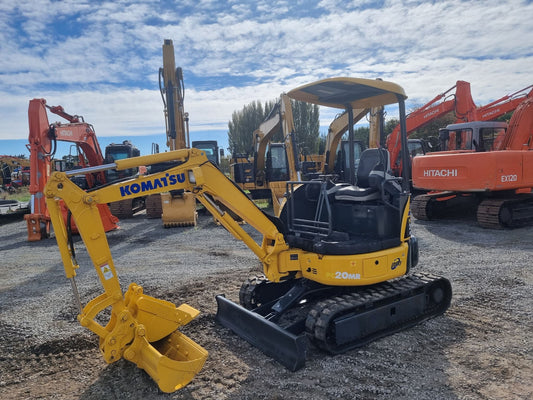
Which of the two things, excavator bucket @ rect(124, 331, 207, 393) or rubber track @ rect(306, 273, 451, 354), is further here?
rubber track @ rect(306, 273, 451, 354)

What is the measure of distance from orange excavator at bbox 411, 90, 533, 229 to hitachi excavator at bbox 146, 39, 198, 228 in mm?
6454

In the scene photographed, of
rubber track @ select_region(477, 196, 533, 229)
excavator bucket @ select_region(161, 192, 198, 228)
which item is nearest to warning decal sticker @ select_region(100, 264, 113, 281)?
excavator bucket @ select_region(161, 192, 198, 228)

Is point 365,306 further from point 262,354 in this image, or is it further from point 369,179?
point 369,179

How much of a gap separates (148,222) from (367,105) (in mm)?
9712

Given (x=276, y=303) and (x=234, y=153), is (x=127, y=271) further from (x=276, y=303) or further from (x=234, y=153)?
(x=234, y=153)

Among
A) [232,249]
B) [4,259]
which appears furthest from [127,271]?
[4,259]

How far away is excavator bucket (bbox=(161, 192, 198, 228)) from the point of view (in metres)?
11.8

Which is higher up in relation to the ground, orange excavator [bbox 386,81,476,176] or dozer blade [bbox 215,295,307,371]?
orange excavator [bbox 386,81,476,176]

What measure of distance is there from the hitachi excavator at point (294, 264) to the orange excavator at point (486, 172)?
5.54m

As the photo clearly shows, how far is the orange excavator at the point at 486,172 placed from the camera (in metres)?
9.39

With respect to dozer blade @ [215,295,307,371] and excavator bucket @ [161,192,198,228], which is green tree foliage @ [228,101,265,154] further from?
dozer blade @ [215,295,307,371]

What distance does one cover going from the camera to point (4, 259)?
863cm

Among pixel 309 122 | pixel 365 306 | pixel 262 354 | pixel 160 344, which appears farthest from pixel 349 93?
pixel 309 122

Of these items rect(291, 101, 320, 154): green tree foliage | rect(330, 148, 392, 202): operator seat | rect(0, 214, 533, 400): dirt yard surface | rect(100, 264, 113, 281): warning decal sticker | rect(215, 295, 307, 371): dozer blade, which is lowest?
rect(0, 214, 533, 400): dirt yard surface
